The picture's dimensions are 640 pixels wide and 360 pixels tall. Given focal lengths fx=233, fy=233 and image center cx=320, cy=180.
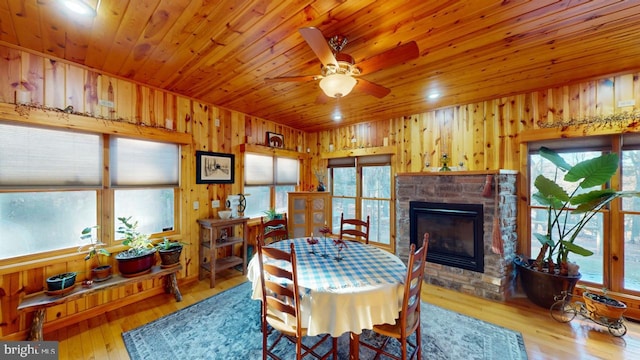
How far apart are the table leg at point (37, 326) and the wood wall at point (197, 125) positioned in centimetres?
25

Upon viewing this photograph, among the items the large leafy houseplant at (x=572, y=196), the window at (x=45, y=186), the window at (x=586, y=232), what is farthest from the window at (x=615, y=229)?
the window at (x=45, y=186)

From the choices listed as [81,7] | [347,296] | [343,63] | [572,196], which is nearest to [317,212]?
[347,296]

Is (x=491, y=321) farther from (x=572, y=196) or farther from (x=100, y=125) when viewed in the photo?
(x=100, y=125)

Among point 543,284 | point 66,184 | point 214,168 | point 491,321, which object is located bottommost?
point 491,321

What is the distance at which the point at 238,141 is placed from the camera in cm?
395

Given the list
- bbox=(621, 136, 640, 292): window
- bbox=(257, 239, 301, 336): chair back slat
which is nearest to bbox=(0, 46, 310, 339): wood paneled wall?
bbox=(257, 239, 301, 336): chair back slat

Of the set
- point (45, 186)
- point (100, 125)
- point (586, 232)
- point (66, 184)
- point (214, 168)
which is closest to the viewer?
point (45, 186)

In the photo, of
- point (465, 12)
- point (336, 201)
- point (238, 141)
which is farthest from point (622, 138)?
point (238, 141)

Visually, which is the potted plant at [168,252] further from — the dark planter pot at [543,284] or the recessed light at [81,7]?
the dark planter pot at [543,284]

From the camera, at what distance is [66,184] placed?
2.41m

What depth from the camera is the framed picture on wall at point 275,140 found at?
441cm

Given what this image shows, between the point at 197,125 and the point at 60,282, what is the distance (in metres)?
2.24

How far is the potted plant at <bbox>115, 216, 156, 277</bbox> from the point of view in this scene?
255cm

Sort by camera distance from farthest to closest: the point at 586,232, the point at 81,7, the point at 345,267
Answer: the point at 586,232, the point at 345,267, the point at 81,7
